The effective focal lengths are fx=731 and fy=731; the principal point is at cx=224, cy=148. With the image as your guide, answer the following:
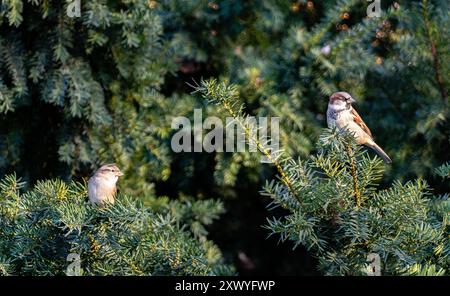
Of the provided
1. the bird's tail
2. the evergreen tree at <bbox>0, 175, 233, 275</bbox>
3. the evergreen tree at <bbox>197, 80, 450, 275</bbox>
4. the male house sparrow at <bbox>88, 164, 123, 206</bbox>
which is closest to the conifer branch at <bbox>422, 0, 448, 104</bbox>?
the bird's tail

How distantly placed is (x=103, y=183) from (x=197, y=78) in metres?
1.69

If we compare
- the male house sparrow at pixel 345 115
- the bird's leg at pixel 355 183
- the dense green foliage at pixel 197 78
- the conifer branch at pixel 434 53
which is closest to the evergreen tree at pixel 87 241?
the bird's leg at pixel 355 183

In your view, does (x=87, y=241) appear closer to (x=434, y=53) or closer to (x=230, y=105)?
(x=230, y=105)

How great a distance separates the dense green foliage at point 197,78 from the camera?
3.56m

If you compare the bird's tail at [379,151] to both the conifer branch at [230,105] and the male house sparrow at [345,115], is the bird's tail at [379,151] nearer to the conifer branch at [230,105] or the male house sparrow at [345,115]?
the male house sparrow at [345,115]

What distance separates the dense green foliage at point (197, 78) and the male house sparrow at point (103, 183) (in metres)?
0.26

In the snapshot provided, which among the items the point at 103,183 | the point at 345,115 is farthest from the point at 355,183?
the point at 345,115

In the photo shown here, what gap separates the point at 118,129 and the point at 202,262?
1780 mm

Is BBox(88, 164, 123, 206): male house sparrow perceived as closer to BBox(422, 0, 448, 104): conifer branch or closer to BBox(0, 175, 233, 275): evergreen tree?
BBox(0, 175, 233, 275): evergreen tree

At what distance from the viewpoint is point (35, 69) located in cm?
350

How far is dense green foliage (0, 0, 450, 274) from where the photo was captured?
3.56 m

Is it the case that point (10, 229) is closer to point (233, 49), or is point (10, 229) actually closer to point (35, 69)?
point (35, 69)
